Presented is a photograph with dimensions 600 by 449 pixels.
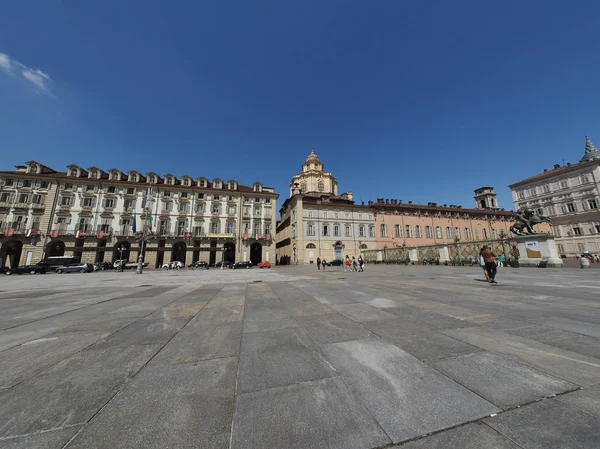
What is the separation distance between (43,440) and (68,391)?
77cm

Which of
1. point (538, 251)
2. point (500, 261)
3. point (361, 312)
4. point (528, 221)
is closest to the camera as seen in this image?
point (361, 312)

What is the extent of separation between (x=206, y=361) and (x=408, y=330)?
122 inches

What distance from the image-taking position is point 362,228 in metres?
44.3

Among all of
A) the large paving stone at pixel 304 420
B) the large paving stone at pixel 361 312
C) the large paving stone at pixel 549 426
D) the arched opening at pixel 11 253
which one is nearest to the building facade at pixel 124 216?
the arched opening at pixel 11 253

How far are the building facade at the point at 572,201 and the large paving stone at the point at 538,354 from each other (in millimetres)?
56863

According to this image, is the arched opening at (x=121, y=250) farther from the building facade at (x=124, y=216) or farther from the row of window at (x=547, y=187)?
the row of window at (x=547, y=187)

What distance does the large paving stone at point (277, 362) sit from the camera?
227cm

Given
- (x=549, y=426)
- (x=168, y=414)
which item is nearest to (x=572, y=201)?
(x=549, y=426)

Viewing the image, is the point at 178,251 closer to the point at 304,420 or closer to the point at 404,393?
the point at 304,420

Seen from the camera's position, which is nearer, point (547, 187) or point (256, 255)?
point (256, 255)

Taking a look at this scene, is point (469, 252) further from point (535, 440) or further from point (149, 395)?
point (149, 395)

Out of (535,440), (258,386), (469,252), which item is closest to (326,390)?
(258,386)

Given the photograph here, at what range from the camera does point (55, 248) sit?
35281 millimetres

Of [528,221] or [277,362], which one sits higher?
[528,221]
